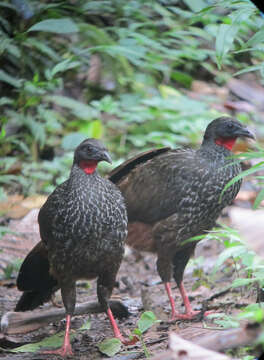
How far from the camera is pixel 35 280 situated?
3932 mm

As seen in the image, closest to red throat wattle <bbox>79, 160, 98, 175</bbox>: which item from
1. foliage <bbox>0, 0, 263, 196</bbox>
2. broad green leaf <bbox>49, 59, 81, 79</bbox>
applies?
broad green leaf <bbox>49, 59, 81, 79</bbox>

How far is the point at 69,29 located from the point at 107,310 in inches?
69.4

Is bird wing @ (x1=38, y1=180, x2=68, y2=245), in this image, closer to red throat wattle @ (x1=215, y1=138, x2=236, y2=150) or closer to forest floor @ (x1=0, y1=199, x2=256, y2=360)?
forest floor @ (x1=0, y1=199, x2=256, y2=360)

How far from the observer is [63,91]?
26.1 feet

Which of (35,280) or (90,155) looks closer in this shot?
(90,155)

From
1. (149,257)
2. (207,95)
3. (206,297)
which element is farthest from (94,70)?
(206,297)

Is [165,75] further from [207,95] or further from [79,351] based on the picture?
[79,351]

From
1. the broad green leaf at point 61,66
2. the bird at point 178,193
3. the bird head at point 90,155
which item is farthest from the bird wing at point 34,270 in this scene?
the broad green leaf at point 61,66

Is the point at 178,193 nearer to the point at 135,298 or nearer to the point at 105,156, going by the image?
the point at 105,156

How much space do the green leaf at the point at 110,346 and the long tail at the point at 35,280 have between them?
2.13ft

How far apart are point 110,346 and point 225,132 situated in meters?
1.64

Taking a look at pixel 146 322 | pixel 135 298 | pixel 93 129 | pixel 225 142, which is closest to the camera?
pixel 146 322

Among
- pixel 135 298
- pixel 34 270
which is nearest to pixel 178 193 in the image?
pixel 135 298

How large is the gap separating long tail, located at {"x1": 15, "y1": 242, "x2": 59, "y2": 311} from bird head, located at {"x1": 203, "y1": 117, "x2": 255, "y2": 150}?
4.61 feet
